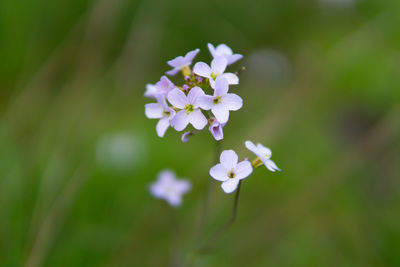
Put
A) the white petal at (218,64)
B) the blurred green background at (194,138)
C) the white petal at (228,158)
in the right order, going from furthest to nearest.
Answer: the blurred green background at (194,138) < the white petal at (218,64) < the white petal at (228,158)

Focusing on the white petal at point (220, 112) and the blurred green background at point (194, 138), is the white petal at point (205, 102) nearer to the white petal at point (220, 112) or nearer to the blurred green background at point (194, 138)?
the white petal at point (220, 112)

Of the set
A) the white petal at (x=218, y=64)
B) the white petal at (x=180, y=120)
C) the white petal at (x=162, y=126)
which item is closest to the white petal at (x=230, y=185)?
the white petal at (x=180, y=120)

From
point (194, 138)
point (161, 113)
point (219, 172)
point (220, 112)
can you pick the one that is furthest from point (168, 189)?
point (194, 138)

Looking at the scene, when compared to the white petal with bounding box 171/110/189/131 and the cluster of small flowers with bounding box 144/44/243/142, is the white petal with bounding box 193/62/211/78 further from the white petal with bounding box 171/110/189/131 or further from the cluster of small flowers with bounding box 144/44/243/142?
the white petal with bounding box 171/110/189/131

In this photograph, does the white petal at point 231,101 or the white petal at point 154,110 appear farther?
the white petal at point 154,110

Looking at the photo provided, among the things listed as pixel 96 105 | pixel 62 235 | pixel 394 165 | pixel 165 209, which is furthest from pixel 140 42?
pixel 394 165

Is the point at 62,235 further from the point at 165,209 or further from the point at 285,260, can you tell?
the point at 285,260
